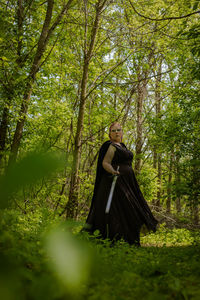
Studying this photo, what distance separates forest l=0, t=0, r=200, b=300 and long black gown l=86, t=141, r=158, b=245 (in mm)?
354

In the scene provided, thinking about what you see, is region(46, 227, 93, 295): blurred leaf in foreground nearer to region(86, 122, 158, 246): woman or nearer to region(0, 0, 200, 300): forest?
region(0, 0, 200, 300): forest

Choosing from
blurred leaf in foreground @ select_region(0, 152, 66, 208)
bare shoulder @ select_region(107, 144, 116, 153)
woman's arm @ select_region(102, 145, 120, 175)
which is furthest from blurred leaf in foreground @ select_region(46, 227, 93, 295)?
bare shoulder @ select_region(107, 144, 116, 153)

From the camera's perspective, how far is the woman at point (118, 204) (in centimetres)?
424

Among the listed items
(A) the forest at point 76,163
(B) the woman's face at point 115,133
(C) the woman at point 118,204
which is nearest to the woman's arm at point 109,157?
(C) the woman at point 118,204

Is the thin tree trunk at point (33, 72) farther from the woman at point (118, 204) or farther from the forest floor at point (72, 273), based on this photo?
the forest floor at point (72, 273)

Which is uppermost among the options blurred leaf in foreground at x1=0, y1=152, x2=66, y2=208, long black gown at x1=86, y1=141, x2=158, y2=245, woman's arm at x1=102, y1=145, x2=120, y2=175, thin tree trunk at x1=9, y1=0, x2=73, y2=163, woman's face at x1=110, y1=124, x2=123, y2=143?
thin tree trunk at x1=9, y1=0, x2=73, y2=163

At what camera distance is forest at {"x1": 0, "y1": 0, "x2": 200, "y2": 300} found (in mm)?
631

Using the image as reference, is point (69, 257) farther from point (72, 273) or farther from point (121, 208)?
point (121, 208)

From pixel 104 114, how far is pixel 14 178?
9.82 meters

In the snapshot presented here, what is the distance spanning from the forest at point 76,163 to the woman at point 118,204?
36 cm

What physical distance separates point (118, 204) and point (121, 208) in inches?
3.6

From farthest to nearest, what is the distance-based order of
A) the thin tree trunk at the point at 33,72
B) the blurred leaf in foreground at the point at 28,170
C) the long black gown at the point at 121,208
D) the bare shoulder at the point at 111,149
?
the thin tree trunk at the point at 33,72 → the bare shoulder at the point at 111,149 → the long black gown at the point at 121,208 → the blurred leaf in foreground at the point at 28,170

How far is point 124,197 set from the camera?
4.41m

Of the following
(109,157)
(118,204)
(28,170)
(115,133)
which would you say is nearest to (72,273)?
(28,170)
